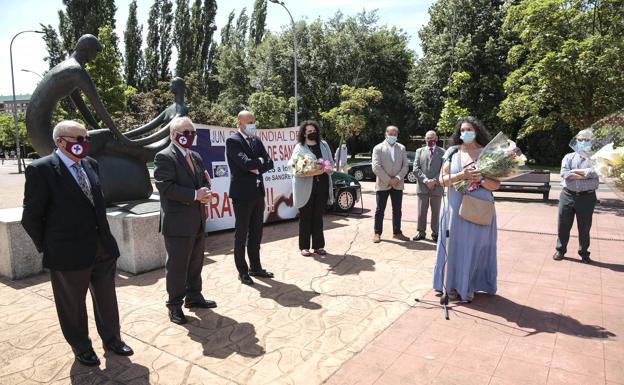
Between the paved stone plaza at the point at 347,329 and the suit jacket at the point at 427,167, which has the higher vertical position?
the suit jacket at the point at 427,167

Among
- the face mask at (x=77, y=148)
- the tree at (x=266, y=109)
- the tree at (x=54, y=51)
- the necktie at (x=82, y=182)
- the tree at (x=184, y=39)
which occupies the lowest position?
the necktie at (x=82, y=182)

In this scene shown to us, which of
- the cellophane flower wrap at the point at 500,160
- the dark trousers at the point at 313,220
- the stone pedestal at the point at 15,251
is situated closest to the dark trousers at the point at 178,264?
the dark trousers at the point at 313,220

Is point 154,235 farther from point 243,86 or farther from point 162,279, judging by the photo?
point 243,86

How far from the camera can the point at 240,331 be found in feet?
13.3

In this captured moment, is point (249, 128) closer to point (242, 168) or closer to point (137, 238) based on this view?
point (242, 168)

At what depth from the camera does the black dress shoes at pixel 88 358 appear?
338 cm

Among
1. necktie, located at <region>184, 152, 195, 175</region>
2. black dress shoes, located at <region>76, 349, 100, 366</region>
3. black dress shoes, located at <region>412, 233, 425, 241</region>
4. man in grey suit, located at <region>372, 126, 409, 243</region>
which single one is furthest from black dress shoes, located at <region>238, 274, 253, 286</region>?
black dress shoes, located at <region>412, 233, 425, 241</region>

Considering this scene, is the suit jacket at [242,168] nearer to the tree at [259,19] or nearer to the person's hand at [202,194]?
the person's hand at [202,194]

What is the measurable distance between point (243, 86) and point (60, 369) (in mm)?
36956

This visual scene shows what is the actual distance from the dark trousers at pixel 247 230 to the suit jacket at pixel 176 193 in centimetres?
112

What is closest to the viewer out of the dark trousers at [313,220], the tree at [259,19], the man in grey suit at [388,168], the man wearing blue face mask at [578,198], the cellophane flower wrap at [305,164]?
the man wearing blue face mask at [578,198]

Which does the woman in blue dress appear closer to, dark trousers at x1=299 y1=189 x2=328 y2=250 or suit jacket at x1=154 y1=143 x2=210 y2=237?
dark trousers at x1=299 y1=189 x2=328 y2=250

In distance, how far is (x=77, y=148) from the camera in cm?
326

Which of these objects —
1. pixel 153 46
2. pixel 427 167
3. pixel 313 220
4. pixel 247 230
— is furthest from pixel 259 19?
pixel 247 230
